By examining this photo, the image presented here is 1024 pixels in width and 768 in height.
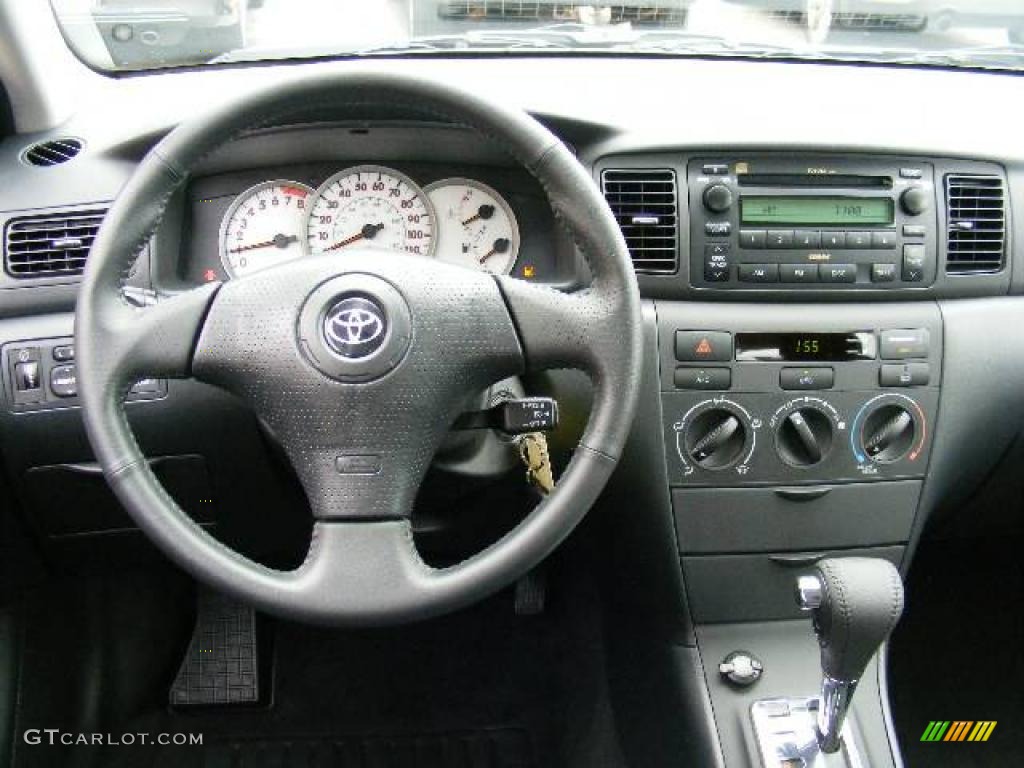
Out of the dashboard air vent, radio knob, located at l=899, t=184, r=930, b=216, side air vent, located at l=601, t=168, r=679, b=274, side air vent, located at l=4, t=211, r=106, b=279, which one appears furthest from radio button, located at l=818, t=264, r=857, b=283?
side air vent, located at l=4, t=211, r=106, b=279

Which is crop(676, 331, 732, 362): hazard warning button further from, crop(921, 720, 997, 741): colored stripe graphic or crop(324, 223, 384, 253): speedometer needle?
crop(921, 720, 997, 741): colored stripe graphic

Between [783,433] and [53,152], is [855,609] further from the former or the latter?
[53,152]

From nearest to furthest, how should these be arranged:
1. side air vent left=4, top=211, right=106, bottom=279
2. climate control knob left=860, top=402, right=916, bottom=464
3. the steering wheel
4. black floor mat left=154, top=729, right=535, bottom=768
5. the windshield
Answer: the steering wheel < side air vent left=4, top=211, right=106, bottom=279 < climate control knob left=860, top=402, right=916, bottom=464 < the windshield < black floor mat left=154, top=729, right=535, bottom=768

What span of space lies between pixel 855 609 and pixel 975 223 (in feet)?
2.20

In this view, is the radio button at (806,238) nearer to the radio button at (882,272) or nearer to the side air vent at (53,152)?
the radio button at (882,272)

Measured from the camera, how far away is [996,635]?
2.17m

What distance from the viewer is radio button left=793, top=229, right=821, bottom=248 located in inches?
60.4

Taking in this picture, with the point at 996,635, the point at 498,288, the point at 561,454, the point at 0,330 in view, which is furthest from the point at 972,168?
the point at 0,330

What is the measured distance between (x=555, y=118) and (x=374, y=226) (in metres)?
0.29

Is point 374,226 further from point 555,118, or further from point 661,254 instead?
point 661,254

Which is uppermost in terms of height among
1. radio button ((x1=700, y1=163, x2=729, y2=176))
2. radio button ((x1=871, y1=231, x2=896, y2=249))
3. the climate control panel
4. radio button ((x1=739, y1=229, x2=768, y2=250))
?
radio button ((x1=700, y1=163, x2=729, y2=176))

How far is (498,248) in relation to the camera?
1.53 m

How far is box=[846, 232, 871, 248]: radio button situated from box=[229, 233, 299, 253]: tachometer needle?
0.78 m

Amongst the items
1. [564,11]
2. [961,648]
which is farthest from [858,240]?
[961,648]
